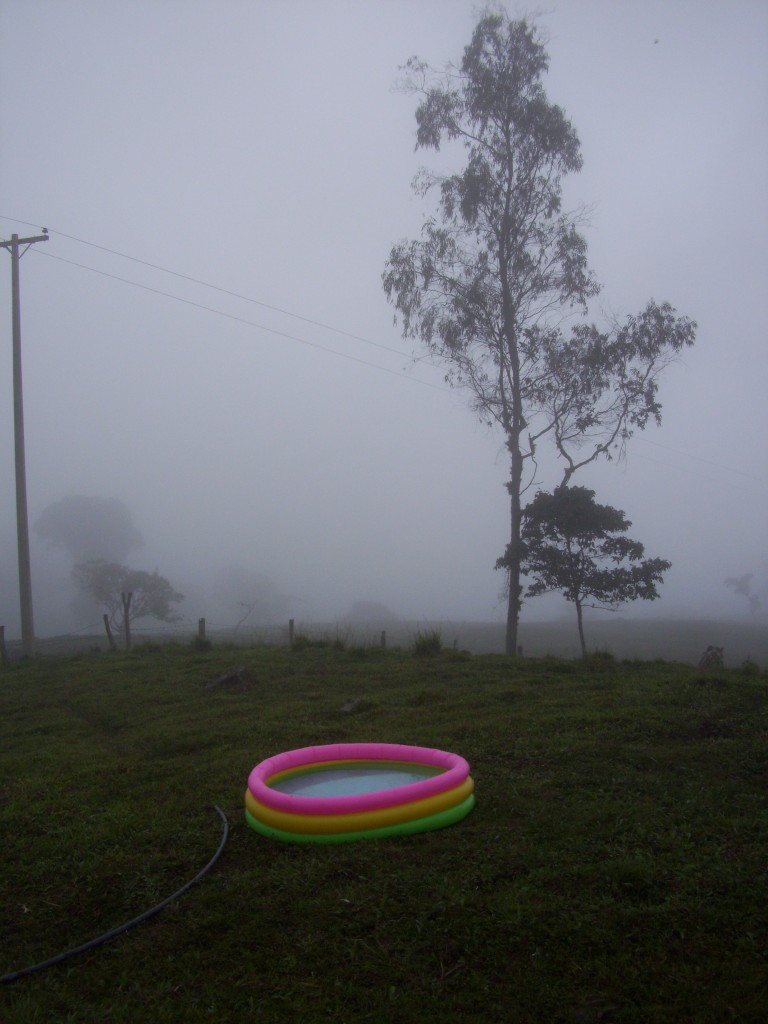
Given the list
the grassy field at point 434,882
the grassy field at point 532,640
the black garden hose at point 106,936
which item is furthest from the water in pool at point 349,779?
the grassy field at point 532,640

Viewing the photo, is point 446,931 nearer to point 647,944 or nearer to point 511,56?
point 647,944

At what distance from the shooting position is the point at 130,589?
146 feet

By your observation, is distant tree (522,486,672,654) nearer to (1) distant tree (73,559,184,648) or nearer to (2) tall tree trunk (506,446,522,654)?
(2) tall tree trunk (506,446,522,654)

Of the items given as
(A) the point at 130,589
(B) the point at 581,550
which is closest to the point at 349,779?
(B) the point at 581,550

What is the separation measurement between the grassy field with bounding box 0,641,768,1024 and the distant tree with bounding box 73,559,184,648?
124 ft

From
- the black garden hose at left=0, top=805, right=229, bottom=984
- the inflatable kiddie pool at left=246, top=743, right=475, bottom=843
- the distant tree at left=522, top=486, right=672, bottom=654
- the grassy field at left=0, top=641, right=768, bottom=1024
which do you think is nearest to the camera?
the grassy field at left=0, top=641, right=768, bottom=1024

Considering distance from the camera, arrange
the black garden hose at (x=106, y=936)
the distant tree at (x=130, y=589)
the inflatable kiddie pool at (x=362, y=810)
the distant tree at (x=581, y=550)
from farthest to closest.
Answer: the distant tree at (x=130, y=589), the distant tree at (x=581, y=550), the inflatable kiddie pool at (x=362, y=810), the black garden hose at (x=106, y=936)

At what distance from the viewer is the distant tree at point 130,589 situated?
145ft

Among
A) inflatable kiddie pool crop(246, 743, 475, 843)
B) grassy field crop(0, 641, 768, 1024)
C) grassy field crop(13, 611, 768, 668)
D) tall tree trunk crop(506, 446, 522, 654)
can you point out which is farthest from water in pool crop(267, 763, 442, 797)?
tall tree trunk crop(506, 446, 522, 654)

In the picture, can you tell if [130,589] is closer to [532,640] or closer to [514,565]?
[532,640]

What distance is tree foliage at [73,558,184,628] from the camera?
44.1 m

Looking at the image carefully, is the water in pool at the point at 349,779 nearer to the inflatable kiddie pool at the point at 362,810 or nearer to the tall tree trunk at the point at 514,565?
the inflatable kiddie pool at the point at 362,810

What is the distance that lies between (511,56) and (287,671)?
15085 mm

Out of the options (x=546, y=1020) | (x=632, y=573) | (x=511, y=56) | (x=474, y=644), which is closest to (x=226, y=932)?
(x=546, y=1020)
